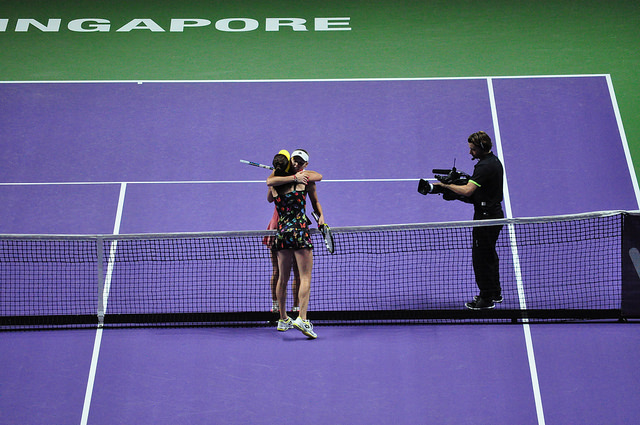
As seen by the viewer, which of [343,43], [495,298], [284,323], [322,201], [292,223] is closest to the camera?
[292,223]

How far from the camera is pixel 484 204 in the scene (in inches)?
378

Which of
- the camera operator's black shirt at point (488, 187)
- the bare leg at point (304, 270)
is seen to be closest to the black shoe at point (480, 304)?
the camera operator's black shirt at point (488, 187)

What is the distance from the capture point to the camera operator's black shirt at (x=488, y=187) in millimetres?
9508

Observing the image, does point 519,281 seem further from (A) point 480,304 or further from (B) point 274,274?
(B) point 274,274

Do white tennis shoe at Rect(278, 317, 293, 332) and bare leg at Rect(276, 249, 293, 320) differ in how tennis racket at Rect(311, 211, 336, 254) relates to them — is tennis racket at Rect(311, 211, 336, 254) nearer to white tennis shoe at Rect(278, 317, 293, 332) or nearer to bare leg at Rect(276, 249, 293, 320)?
bare leg at Rect(276, 249, 293, 320)

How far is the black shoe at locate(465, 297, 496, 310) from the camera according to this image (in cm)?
980

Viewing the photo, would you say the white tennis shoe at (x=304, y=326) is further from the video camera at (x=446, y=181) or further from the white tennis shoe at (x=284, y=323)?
the video camera at (x=446, y=181)

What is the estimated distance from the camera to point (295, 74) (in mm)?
14750

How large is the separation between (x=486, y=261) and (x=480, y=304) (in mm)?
479

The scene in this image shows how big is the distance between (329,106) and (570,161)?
12.0 ft

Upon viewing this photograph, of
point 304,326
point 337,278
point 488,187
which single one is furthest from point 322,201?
point 304,326

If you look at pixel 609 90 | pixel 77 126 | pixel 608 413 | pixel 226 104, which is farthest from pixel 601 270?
pixel 77 126

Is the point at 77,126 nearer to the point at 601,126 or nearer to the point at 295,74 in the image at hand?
the point at 295,74

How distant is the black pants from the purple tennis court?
1.46 ft
